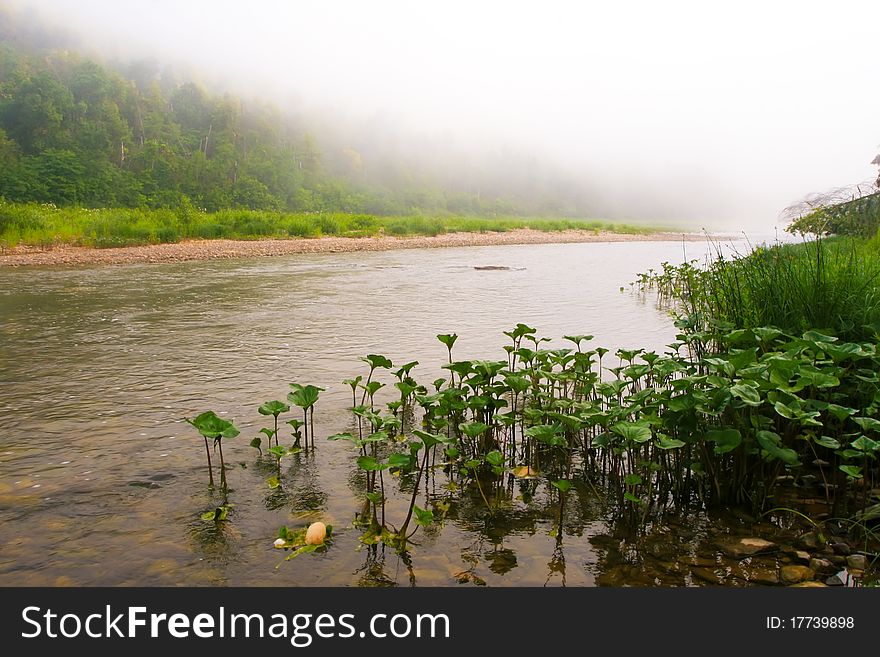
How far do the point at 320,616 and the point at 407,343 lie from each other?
616 cm

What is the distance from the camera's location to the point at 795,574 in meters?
2.83

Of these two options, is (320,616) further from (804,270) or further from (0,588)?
(804,270)

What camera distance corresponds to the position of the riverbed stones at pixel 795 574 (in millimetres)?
2807

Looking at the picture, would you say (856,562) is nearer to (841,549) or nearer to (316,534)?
(841,549)

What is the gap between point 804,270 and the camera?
17.7ft

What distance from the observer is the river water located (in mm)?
2982

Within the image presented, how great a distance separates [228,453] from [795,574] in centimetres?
371

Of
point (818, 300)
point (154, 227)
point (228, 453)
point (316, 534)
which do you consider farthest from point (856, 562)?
point (154, 227)

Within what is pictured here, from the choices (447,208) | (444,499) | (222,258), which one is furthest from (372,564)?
(447,208)

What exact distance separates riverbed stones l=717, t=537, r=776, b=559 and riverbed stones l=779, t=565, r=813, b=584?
0.18 metres

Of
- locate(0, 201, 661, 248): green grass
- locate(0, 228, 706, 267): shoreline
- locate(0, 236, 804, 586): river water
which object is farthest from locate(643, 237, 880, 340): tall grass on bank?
locate(0, 201, 661, 248): green grass

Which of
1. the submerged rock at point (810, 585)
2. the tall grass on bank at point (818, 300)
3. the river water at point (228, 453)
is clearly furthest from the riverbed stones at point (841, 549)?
the tall grass on bank at point (818, 300)

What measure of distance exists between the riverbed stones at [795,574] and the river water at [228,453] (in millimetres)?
377

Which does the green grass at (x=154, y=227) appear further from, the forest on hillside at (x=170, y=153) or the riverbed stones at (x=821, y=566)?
the riverbed stones at (x=821, y=566)
